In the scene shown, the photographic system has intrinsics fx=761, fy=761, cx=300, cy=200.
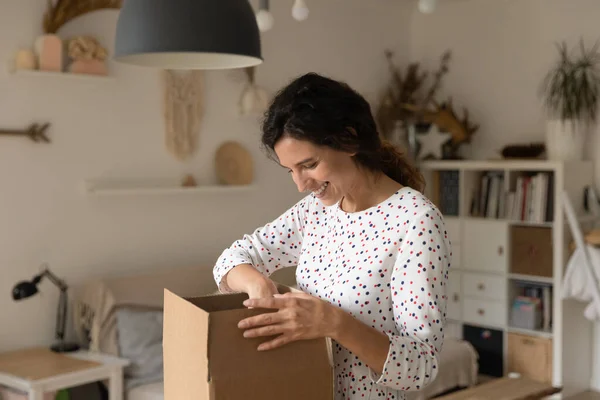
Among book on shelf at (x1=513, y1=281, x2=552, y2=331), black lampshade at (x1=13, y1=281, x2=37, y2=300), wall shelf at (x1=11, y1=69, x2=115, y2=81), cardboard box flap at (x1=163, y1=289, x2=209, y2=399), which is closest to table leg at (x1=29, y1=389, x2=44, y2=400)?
black lampshade at (x1=13, y1=281, x2=37, y2=300)

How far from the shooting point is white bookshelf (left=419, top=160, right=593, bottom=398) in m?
4.09

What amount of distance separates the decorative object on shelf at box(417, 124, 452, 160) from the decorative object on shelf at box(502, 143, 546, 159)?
0.41 m

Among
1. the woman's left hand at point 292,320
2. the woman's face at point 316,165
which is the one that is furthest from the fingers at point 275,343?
the woman's face at point 316,165

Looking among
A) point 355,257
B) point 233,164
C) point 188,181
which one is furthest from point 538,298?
point 355,257

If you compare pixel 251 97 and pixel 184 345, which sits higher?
pixel 251 97

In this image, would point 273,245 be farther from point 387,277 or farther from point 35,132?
point 35,132

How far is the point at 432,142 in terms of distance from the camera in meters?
4.70

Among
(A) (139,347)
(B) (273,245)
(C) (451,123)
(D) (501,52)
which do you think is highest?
(D) (501,52)

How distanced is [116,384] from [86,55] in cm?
140

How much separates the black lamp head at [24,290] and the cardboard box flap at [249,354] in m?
2.14

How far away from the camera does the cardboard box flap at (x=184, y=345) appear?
3.82 feet

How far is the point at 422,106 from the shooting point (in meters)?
4.94

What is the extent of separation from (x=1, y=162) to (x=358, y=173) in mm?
2191

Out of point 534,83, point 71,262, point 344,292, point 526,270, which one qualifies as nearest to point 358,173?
point 344,292
